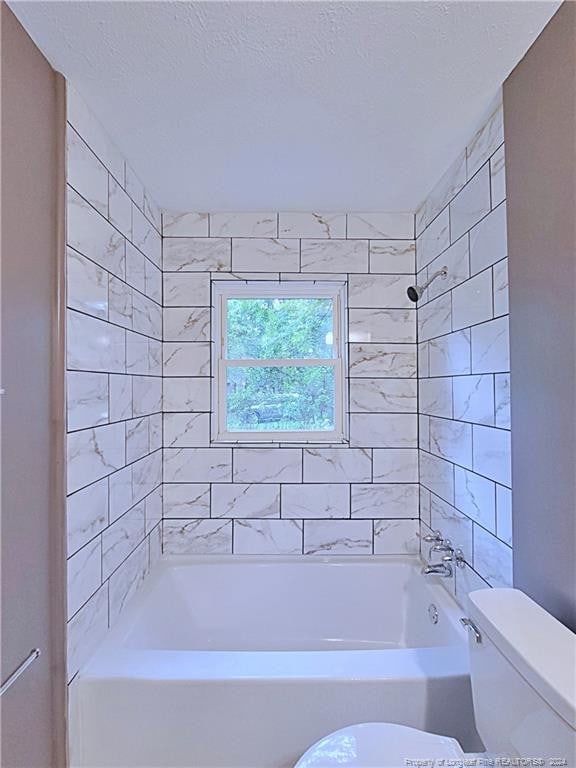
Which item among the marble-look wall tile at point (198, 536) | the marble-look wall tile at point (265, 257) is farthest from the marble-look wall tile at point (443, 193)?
the marble-look wall tile at point (198, 536)

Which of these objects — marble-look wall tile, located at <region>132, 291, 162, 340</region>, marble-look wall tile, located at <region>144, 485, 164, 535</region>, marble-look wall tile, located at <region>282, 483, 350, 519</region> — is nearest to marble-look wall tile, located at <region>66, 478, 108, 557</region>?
marble-look wall tile, located at <region>144, 485, 164, 535</region>

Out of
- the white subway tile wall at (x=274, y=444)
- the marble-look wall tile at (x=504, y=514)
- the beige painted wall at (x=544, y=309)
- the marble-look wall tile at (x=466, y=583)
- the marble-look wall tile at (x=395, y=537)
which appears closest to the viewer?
the beige painted wall at (x=544, y=309)

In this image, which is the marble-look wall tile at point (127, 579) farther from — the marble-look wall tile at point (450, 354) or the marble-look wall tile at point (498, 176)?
the marble-look wall tile at point (498, 176)

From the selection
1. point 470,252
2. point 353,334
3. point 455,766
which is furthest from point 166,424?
point 455,766

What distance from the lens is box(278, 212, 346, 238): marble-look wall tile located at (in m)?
2.56

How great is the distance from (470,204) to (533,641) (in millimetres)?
1476

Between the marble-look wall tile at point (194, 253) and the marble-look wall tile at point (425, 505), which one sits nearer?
the marble-look wall tile at point (425, 505)

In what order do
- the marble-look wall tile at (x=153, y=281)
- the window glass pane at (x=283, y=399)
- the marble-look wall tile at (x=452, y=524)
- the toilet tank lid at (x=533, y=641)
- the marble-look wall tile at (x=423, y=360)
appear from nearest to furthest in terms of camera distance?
the toilet tank lid at (x=533, y=641) < the marble-look wall tile at (x=452, y=524) < the marble-look wall tile at (x=153, y=281) < the marble-look wall tile at (x=423, y=360) < the window glass pane at (x=283, y=399)

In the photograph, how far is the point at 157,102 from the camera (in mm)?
1532

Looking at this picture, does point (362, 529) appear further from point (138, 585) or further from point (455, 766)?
point (455, 766)

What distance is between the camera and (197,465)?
2.55 meters

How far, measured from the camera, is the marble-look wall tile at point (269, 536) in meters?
2.54

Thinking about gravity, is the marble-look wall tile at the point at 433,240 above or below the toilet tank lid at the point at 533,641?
above

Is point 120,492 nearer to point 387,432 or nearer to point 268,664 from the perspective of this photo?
point 268,664
